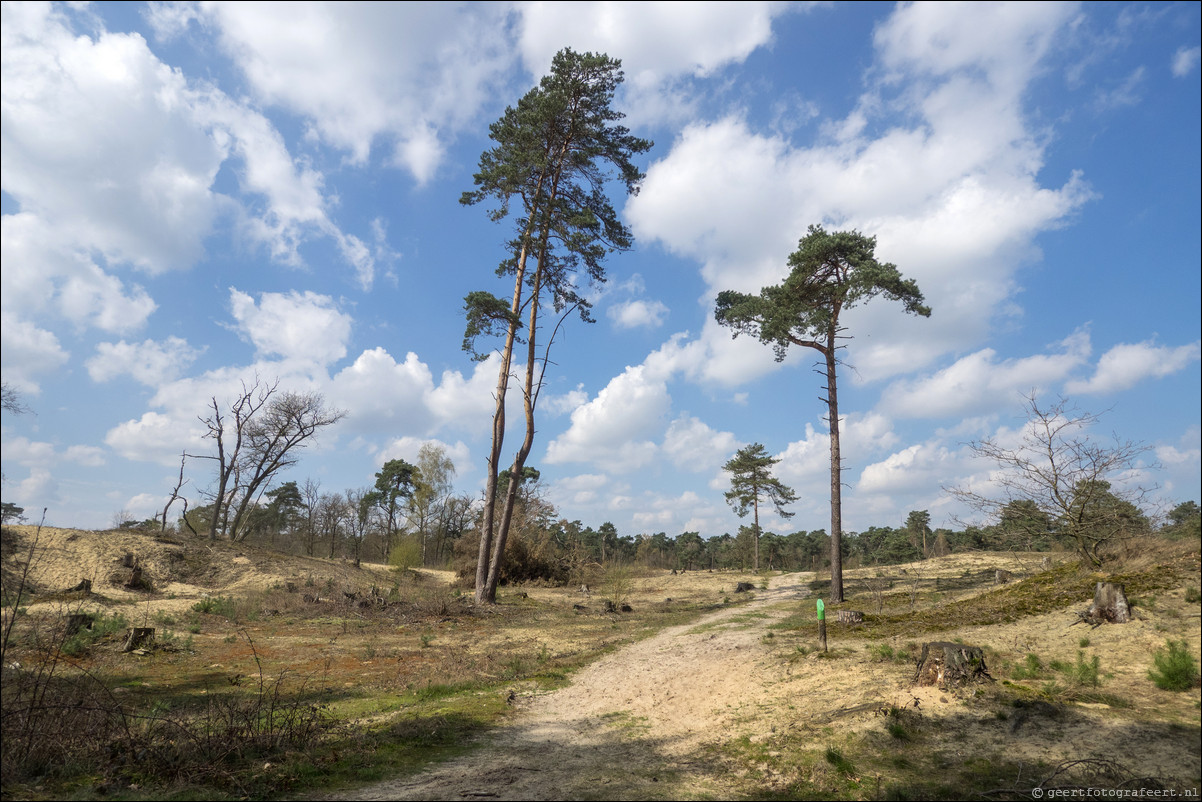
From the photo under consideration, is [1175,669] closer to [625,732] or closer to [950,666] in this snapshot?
[950,666]

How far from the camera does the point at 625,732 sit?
22.4 ft

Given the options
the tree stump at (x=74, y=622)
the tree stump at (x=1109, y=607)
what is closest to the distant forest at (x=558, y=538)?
the tree stump at (x=1109, y=607)

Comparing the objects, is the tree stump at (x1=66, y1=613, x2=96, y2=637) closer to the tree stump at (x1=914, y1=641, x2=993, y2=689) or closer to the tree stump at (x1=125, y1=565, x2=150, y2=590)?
the tree stump at (x1=914, y1=641, x2=993, y2=689)

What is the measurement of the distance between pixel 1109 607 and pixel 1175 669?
8.13 ft

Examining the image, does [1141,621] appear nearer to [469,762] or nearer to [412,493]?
[469,762]

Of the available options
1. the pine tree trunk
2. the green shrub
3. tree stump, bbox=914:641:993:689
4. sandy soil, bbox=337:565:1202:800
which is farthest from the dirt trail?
the pine tree trunk

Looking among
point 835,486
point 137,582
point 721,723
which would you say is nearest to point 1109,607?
point 721,723

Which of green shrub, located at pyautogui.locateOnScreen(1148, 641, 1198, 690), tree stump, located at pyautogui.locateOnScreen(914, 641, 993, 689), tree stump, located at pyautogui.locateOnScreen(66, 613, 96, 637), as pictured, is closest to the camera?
green shrub, located at pyautogui.locateOnScreen(1148, 641, 1198, 690)

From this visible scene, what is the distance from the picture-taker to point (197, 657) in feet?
37.4

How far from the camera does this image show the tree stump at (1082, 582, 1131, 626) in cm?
716

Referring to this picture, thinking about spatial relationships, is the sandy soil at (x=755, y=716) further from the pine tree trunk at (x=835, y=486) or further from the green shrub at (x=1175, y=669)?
the pine tree trunk at (x=835, y=486)

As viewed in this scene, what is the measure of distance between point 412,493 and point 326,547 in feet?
59.2

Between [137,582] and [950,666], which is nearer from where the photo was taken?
[950,666]

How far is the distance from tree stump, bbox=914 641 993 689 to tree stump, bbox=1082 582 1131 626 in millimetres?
1926
